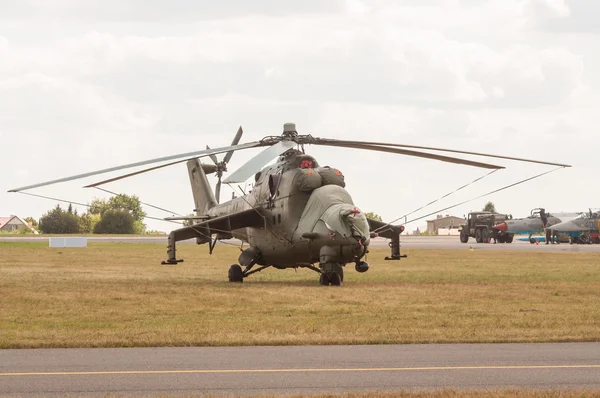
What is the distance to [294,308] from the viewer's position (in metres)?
20.6

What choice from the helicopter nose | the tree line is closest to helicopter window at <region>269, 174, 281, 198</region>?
the helicopter nose

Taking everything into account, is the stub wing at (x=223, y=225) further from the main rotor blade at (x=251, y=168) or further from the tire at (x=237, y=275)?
the main rotor blade at (x=251, y=168)

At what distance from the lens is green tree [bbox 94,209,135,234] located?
5453 inches

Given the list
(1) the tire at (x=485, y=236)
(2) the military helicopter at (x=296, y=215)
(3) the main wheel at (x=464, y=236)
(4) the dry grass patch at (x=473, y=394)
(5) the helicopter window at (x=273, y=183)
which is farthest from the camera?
(3) the main wheel at (x=464, y=236)

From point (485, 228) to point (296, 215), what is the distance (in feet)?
186

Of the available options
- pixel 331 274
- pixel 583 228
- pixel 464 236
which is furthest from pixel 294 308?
pixel 464 236

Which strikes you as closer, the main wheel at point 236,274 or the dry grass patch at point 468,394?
the dry grass patch at point 468,394

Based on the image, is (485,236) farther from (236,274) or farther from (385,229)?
(236,274)

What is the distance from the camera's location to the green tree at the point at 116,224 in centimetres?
13850

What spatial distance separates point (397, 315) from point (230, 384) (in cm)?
857

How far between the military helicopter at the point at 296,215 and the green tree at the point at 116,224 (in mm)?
109160

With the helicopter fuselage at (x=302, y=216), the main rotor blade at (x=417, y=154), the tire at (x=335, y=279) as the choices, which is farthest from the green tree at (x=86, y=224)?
Answer: the main rotor blade at (x=417, y=154)

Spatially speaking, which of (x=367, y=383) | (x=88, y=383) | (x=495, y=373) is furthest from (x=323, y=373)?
(x=88, y=383)

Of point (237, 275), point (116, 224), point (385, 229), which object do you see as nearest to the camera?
point (385, 229)
